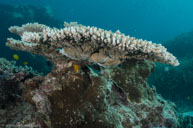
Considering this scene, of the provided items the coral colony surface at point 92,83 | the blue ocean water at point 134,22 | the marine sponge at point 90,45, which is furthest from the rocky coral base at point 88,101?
the blue ocean water at point 134,22

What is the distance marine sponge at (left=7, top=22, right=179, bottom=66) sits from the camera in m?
2.96

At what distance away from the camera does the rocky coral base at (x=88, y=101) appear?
2.97 m

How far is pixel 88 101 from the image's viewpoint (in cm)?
314

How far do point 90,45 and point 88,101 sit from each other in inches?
50.9

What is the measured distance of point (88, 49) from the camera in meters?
3.32

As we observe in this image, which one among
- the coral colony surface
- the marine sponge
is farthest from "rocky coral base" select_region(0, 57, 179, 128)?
the marine sponge

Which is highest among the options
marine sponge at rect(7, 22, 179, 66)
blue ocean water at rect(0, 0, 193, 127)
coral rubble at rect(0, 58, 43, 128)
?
blue ocean water at rect(0, 0, 193, 127)

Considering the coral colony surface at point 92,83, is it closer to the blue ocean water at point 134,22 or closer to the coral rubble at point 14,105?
the coral rubble at point 14,105

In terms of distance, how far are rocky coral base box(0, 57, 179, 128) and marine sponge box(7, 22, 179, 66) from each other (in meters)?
0.30

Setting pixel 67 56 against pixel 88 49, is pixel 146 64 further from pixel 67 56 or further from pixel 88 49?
pixel 67 56

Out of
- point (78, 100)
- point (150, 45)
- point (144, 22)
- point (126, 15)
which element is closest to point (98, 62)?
point (78, 100)

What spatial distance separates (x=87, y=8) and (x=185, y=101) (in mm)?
163840

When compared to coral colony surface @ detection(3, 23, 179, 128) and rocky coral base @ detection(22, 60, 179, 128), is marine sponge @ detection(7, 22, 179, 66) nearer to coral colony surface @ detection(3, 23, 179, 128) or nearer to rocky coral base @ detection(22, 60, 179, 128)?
coral colony surface @ detection(3, 23, 179, 128)

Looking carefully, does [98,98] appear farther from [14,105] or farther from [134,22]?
[134,22]
